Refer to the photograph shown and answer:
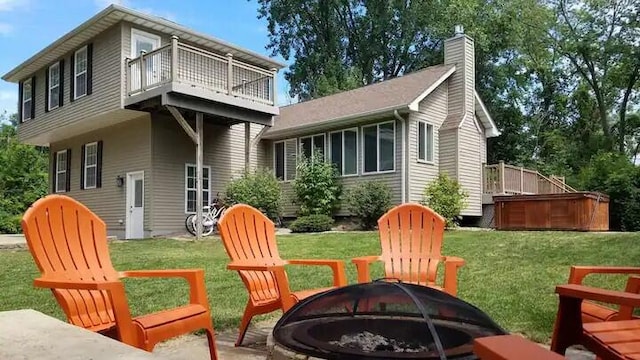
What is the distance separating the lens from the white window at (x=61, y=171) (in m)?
17.1

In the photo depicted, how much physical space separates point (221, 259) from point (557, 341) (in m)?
6.78

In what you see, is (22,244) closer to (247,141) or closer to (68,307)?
(247,141)

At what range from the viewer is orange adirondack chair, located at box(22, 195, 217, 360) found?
8.29 feet

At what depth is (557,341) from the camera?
2367 mm

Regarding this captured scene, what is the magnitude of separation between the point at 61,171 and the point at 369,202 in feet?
34.5

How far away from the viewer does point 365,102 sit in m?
15.6

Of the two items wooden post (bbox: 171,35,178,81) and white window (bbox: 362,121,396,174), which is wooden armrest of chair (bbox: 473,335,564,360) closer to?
wooden post (bbox: 171,35,178,81)

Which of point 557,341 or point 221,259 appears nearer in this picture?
point 557,341

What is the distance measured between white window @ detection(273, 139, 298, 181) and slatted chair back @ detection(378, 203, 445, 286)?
11968 mm

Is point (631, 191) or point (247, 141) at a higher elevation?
point (247, 141)

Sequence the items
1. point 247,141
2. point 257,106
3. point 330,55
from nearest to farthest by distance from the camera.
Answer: point 257,106, point 247,141, point 330,55

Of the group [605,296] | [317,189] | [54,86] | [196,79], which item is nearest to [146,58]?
[196,79]

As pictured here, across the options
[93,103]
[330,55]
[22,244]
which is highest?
[330,55]

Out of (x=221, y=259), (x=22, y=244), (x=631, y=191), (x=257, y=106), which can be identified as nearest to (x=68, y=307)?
(x=221, y=259)
